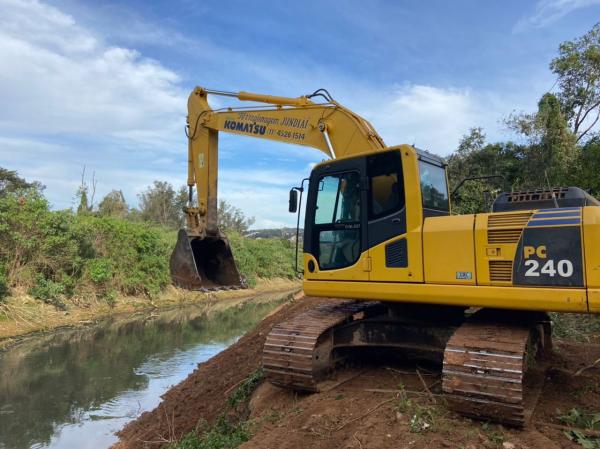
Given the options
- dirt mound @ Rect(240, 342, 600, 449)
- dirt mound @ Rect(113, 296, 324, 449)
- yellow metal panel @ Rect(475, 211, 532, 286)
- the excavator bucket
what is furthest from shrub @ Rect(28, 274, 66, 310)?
yellow metal panel @ Rect(475, 211, 532, 286)

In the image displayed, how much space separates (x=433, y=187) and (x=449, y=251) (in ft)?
3.44

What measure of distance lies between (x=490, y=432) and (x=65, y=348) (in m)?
11.6

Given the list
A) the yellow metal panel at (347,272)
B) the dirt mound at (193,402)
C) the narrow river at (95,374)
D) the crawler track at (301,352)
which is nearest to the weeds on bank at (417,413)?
the crawler track at (301,352)

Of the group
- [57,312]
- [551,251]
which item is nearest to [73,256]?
[57,312]

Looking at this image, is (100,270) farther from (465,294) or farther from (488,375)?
(488,375)

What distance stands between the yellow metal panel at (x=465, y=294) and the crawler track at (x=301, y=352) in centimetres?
40

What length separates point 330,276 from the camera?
568 cm

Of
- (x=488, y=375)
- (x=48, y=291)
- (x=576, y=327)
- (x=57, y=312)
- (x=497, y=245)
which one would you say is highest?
(x=497, y=245)

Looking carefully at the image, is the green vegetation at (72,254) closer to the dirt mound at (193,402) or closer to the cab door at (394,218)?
the dirt mound at (193,402)

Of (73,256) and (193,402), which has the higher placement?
(73,256)

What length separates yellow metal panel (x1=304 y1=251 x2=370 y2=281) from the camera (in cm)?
539

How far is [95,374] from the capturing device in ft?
34.0

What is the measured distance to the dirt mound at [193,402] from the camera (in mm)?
6844

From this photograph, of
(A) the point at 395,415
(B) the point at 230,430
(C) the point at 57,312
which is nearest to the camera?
(A) the point at 395,415
